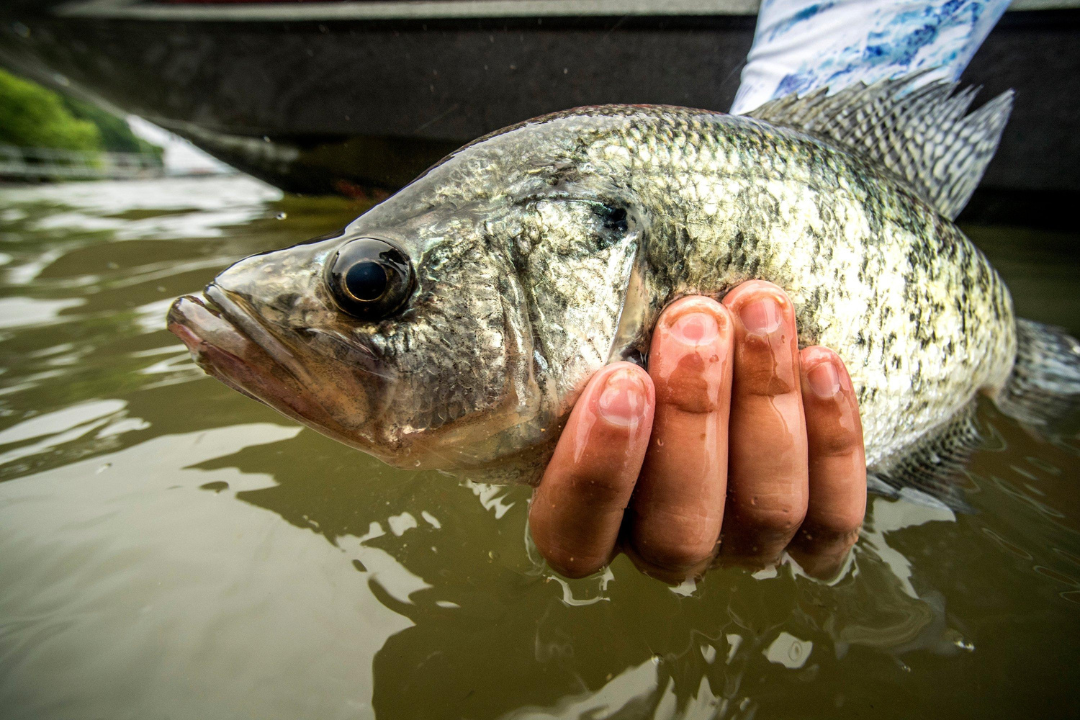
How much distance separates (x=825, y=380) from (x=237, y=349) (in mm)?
1279

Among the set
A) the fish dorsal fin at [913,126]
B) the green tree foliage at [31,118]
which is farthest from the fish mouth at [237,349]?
the green tree foliage at [31,118]

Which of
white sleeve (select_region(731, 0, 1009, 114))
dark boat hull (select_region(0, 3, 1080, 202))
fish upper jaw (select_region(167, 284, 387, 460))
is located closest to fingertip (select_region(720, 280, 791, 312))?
fish upper jaw (select_region(167, 284, 387, 460))

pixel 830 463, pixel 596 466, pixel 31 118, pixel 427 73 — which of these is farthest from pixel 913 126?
pixel 31 118

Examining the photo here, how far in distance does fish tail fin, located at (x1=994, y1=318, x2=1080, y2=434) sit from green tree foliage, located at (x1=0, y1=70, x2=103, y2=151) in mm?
45546

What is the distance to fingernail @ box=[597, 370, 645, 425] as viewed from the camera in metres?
1.04

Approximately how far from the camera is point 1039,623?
1.22m

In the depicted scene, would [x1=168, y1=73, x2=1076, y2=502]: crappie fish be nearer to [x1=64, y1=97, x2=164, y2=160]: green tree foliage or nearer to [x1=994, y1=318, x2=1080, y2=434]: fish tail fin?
[x1=994, y1=318, x2=1080, y2=434]: fish tail fin

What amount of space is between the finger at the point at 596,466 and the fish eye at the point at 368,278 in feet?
1.49

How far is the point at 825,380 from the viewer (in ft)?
3.91

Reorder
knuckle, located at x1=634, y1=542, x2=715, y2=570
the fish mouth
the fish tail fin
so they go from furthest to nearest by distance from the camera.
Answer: the fish tail fin
knuckle, located at x1=634, y1=542, x2=715, y2=570
the fish mouth

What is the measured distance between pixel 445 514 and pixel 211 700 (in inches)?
25.2

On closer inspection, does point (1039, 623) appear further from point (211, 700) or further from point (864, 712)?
point (211, 700)

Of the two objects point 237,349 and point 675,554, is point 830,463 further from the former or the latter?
point 237,349

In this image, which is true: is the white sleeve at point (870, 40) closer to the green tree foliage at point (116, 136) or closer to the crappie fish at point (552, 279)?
the crappie fish at point (552, 279)
